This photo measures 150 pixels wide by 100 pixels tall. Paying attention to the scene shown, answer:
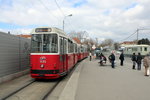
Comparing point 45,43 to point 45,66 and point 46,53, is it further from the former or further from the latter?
point 45,66

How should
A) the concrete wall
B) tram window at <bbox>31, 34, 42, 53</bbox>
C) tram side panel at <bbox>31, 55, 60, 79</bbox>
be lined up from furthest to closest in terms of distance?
the concrete wall → tram window at <bbox>31, 34, 42, 53</bbox> → tram side panel at <bbox>31, 55, 60, 79</bbox>

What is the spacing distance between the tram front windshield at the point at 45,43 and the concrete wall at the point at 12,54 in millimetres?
1875

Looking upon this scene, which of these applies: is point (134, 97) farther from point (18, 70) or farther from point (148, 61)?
point (18, 70)

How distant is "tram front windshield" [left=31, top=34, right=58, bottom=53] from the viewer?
1084cm

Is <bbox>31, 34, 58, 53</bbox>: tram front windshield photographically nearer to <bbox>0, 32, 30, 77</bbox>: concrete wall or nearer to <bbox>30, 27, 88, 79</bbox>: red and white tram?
<bbox>30, 27, 88, 79</bbox>: red and white tram

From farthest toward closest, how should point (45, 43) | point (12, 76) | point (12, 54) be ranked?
1. point (12, 54)
2. point (12, 76)
3. point (45, 43)

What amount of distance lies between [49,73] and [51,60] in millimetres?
751

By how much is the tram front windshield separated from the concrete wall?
1875 mm

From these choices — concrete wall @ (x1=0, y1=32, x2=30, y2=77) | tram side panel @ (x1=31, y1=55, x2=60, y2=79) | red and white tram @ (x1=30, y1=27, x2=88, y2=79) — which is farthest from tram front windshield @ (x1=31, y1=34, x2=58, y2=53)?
concrete wall @ (x1=0, y1=32, x2=30, y2=77)

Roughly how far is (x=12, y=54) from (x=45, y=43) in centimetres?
315

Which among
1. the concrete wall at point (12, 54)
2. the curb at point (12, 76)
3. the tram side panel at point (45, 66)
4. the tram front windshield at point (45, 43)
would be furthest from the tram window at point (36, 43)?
the curb at point (12, 76)

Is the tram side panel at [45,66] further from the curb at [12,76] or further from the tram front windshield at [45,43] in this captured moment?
the curb at [12,76]

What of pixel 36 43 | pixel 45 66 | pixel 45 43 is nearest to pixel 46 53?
pixel 45 43

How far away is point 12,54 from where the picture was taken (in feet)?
41.7
